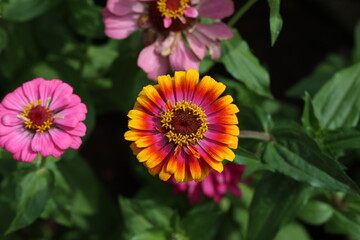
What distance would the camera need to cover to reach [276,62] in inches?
104

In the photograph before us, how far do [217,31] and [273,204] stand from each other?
625 mm

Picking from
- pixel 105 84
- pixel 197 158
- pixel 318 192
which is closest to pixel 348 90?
pixel 318 192

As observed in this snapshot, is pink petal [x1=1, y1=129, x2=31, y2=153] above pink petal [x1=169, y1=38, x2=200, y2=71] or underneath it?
underneath

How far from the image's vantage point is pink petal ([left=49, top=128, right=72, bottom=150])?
121 centimetres

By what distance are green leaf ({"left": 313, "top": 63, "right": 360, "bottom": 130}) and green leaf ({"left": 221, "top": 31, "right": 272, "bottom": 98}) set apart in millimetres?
250

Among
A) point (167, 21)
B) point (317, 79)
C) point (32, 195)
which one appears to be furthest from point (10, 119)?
point (317, 79)

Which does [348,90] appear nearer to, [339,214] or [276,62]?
[339,214]

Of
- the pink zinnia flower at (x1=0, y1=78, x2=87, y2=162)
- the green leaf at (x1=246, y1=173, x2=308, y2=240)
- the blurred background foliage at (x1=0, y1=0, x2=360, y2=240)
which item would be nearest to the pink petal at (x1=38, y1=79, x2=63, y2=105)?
the pink zinnia flower at (x1=0, y1=78, x2=87, y2=162)

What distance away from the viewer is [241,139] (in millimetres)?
1601

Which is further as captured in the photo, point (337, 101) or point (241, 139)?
point (337, 101)

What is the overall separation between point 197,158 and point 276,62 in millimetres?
1620

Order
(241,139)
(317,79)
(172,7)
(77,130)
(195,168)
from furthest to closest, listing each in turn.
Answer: (317,79)
(241,139)
(172,7)
(77,130)
(195,168)

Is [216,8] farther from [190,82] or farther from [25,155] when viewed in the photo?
[25,155]

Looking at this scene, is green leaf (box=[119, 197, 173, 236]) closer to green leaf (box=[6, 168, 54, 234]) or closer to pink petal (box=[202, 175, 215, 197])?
pink petal (box=[202, 175, 215, 197])
